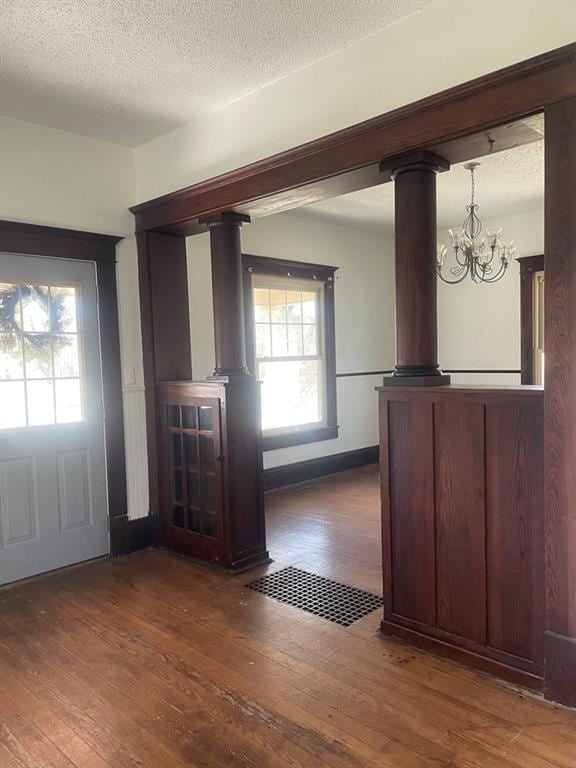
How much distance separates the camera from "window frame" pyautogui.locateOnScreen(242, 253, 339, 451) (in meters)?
4.93

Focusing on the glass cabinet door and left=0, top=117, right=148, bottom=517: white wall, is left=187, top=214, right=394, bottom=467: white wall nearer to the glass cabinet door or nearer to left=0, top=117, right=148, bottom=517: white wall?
left=0, top=117, right=148, bottom=517: white wall

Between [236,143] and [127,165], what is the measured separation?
3.36 feet

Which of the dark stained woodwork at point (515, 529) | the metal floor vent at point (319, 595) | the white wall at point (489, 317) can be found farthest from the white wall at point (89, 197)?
the white wall at point (489, 317)

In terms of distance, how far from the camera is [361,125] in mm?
2543

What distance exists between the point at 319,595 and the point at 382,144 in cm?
232

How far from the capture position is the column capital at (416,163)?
2.42m

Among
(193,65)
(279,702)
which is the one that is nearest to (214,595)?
(279,702)

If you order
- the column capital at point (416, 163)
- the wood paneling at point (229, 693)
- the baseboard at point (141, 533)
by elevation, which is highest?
the column capital at point (416, 163)

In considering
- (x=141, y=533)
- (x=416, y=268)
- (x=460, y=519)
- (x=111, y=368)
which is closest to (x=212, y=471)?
(x=141, y=533)

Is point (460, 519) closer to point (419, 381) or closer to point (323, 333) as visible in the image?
point (419, 381)

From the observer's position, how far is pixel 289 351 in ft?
17.8

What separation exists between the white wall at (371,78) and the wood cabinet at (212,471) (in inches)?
53.9

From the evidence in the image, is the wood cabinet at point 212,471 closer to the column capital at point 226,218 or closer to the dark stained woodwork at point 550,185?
the column capital at point 226,218

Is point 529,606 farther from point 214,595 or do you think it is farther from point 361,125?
point 361,125
